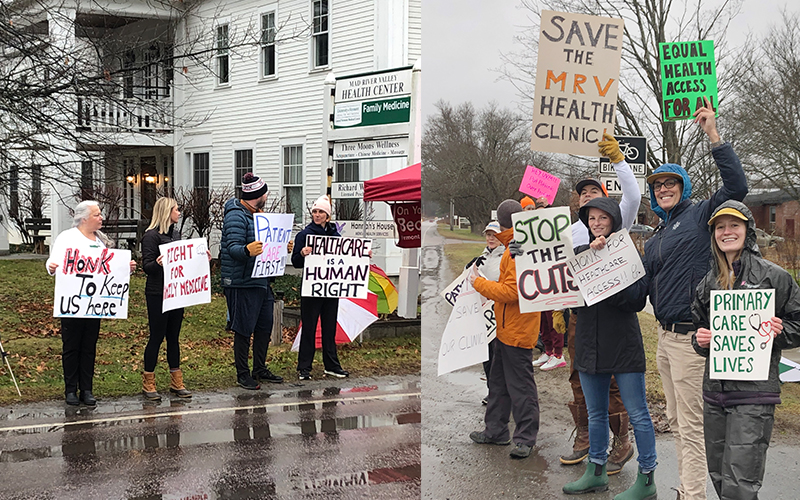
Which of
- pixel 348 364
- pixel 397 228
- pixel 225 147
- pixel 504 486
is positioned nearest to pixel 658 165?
pixel 504 486

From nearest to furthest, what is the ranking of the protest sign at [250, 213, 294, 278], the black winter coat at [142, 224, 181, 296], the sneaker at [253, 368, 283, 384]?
the black winter coat at [142, 224, 181, 296]
the protest sign at [250, 213, 294, 278]
the sneaker at [253, 368, 283, 384]

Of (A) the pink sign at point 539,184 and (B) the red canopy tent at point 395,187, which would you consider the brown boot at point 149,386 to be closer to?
(B) the red canopy tent at point 395,187

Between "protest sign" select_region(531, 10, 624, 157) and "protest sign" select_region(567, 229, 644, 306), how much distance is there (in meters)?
0.29

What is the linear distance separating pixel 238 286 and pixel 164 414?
4.64 feet

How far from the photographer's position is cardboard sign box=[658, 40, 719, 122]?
233 centimetres

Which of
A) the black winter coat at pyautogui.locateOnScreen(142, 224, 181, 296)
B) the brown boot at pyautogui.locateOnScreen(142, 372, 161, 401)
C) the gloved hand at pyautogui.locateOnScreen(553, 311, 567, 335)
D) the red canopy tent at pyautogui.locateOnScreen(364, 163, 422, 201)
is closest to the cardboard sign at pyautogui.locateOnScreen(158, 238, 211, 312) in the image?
the black winter coat at pyautogui.locateOnScreen(142, 224, 181, 296)

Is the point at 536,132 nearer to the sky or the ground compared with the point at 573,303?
nearer to the sky

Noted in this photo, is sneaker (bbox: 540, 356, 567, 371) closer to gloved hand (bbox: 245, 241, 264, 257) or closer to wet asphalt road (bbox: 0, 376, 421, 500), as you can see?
wet asphalt road (bbox: 0, 376, 421, 500)

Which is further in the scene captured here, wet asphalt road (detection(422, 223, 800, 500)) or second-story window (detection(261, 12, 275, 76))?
second-story window (detection(261, 12, 275, 76))

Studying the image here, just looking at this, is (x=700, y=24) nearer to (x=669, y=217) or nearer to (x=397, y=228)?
(x=669, y=217)

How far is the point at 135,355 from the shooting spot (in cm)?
1006

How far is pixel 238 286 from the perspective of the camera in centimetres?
801

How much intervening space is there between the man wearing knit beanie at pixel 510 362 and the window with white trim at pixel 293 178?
15.8 m

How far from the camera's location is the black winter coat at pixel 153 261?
7.38m
